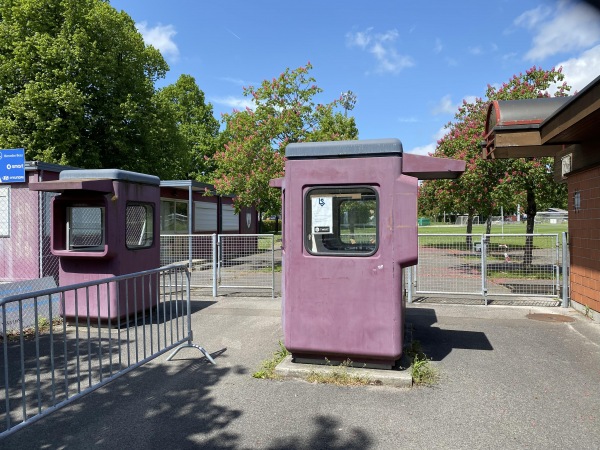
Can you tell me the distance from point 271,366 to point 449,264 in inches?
217

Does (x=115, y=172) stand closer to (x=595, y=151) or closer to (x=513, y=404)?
(x=513, y=404)

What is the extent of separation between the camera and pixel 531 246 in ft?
28.7

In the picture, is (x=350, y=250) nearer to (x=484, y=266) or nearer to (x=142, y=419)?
(x=142, y=419)

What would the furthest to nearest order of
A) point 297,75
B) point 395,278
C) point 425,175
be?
point 297,75 → point 425,175 → point 395,278

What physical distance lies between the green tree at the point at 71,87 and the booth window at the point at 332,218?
15.2 metres

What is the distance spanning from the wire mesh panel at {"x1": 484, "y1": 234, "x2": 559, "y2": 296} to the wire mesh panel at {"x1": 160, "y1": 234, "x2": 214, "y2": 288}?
6373 mm

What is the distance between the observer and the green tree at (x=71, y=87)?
54.1 feet

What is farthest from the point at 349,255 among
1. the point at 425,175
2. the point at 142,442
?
the point at 142,442

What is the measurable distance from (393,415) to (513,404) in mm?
1163

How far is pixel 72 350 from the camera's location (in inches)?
214

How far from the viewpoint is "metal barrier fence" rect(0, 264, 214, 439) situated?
329 centimetres

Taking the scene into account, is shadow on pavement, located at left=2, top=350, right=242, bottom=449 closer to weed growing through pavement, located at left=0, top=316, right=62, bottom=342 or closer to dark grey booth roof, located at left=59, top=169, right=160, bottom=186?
weed growing through pavement, located at left=0, top=316, right=62, bottom=342

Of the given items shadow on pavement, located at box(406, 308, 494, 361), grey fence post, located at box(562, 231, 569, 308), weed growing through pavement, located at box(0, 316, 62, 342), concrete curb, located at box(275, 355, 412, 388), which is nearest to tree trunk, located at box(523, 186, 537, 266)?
grey fence post, located at box(562, 231, 569, 308)

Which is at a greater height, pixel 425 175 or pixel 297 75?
pixel 297 75
